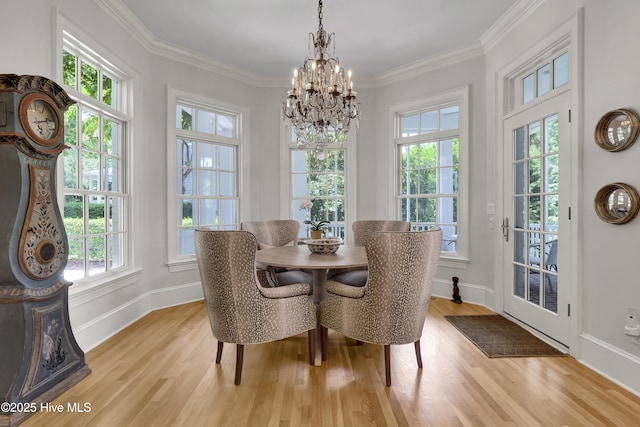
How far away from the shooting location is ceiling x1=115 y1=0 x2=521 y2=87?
9.82ft

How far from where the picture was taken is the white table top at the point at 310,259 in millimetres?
2223

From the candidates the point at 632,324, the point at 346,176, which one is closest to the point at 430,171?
the point at 346,176

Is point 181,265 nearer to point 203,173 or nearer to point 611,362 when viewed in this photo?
point 203,173

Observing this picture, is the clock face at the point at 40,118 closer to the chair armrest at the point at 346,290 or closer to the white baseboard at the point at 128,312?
the white baseboard at the point at 128,312

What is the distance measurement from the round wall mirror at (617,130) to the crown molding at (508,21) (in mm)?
1320

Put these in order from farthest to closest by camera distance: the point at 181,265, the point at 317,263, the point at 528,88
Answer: the point at 181,265, the point at 528,88, the point at 317,263

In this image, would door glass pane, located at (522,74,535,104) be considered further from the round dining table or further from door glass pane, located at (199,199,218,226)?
door glass pane, located at (199,199,218,226)

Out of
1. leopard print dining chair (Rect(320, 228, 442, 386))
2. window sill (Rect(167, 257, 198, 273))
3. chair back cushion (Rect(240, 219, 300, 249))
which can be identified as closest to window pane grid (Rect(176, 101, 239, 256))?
window sill (Rect(167, 257, 198, 273))

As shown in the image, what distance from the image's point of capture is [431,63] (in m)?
4.07

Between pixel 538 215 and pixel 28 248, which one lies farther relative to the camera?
pixel 538 215

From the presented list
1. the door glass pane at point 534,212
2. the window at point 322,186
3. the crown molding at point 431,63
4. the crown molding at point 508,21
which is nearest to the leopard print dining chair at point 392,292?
the door glass pane at point 534,212

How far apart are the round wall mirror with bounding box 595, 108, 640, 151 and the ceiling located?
5.04 feet

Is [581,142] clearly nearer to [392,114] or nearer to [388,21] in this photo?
[388,21]

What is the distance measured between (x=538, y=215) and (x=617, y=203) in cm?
81
